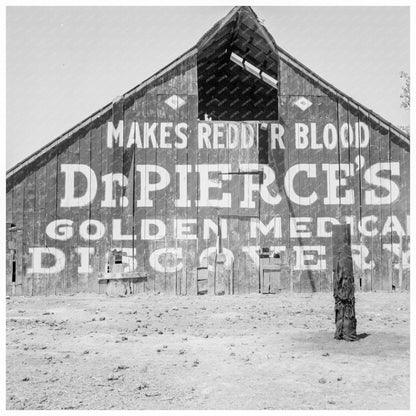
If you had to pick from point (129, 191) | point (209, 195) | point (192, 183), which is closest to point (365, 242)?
point (209, 195)

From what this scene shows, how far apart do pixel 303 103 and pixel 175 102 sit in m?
3.97

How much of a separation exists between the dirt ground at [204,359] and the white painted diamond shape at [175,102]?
6527 mm

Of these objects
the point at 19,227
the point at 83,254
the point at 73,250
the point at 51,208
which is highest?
Answer: the point at 51,208

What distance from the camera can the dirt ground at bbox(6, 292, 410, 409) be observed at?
6.46 m

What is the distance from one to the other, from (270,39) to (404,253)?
7.70 m

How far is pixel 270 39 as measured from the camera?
697 inches

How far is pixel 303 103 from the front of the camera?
59.3ft

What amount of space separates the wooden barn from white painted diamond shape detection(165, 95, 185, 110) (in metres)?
0.04

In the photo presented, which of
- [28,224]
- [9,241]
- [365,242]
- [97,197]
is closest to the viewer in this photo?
[9,241]

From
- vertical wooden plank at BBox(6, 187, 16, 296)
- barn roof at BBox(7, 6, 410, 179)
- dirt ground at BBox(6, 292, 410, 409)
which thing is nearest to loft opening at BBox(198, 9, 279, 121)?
barn roof at BBox(7, 6, 410, 179)

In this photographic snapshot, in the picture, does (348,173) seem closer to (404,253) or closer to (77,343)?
(404,253)

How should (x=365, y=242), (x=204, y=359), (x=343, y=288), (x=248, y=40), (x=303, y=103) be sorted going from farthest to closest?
(x=248, y=40), (x=303, y=103), (x=365, y=242), (x=343, y=288), (x=204, y=359)

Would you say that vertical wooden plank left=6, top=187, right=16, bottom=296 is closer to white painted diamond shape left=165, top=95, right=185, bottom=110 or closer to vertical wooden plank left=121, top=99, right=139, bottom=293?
vertical wooden plank left=121, top=99, right=139, bottom=293

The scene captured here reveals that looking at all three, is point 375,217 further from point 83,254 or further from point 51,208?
point 51,208
